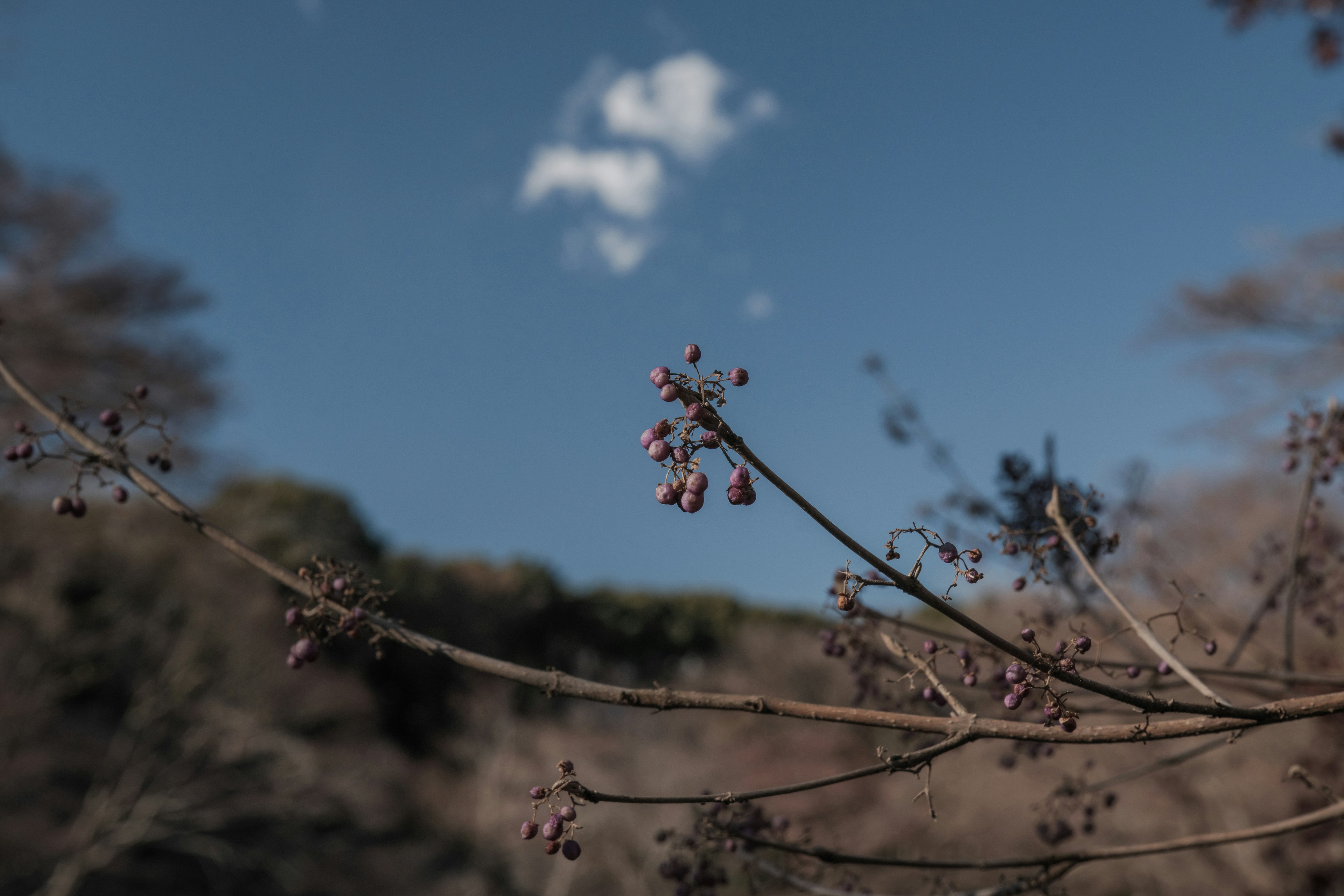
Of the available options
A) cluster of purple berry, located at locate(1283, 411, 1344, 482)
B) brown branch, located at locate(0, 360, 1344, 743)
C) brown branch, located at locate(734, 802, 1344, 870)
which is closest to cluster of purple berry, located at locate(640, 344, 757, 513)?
brown branch, located at locate(0, 360, 1344, 743)

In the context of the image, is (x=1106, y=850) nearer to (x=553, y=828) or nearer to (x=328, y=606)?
(x=553, y=828)

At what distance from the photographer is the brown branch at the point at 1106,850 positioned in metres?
1.03

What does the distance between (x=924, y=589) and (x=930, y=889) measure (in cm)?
92

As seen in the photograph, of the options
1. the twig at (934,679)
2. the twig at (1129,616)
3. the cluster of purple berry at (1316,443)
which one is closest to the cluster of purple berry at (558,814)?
the twig at (934,679)

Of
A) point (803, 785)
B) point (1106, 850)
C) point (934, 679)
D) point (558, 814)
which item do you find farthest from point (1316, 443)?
point (558, 814)

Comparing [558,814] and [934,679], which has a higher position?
[934,679]

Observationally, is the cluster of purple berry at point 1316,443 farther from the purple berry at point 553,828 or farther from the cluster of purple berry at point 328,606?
the cluster of purple berry at point 328,606

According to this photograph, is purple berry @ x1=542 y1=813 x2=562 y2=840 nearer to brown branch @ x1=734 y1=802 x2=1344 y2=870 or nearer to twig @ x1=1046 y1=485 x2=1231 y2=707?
brown branch @ x1=734 y1=802 x2=1344 y2=870

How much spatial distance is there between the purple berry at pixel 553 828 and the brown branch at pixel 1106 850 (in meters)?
0.25

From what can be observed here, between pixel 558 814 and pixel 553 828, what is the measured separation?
0.06ft

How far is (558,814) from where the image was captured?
34.3 inches

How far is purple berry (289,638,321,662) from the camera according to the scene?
1138mm

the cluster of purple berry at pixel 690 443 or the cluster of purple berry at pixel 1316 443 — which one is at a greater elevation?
the cluster of purple berry at pixel 1316 443

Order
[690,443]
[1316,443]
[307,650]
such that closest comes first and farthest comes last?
1. [690,443]
2. [307,650]
3. [1316,443]
